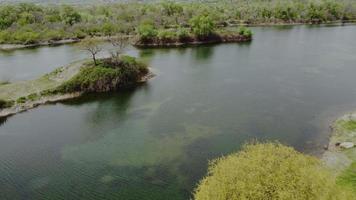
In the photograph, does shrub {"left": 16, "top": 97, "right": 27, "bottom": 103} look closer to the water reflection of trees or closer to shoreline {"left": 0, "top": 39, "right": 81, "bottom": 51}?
the water reflection of trees

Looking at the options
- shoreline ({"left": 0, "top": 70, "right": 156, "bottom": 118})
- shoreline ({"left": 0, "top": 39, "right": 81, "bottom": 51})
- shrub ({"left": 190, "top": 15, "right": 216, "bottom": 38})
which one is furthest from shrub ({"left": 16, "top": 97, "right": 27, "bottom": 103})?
shrub ({"left": 190, "top": 15, "right": 216, "bottom": 38})

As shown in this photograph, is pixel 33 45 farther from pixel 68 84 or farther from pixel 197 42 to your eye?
pixel 68 84

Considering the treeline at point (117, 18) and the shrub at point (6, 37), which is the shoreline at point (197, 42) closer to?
the treeline at point (117, 18)

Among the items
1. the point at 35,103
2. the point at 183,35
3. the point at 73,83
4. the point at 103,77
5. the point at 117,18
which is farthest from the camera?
the point at 117,18

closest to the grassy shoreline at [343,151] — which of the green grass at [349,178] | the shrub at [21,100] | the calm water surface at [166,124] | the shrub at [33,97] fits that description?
the green grass at [349,178]

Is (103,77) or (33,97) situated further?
(103,77)

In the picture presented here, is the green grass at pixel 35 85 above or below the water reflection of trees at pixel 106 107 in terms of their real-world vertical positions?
above

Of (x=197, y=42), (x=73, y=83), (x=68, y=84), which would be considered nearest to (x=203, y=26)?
(x=197, y=42)
